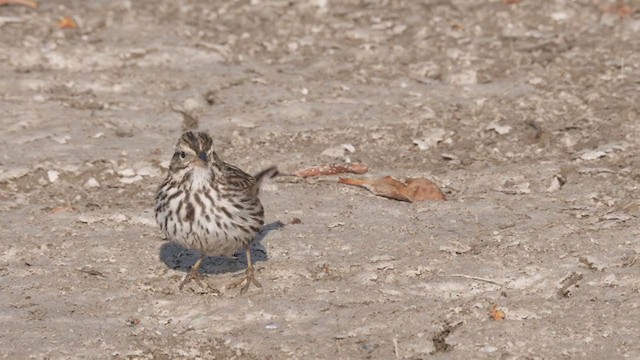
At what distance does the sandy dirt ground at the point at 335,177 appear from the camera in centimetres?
759

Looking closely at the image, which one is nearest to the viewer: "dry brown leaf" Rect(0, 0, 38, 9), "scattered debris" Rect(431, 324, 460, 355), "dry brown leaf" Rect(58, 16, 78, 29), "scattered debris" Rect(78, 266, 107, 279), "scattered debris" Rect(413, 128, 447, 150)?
"scattered debris" Rect(431, 324, 460, 355)

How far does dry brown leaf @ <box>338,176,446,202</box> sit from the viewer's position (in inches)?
371

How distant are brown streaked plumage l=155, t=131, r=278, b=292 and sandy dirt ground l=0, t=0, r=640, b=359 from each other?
0.36 meters

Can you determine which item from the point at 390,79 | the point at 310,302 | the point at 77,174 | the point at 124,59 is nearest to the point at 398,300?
the point at 310,302

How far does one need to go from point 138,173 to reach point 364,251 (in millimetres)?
2352

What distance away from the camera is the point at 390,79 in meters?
11.7

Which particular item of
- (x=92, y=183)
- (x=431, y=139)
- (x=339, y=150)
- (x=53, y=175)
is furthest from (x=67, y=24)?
(x=431, y=139)

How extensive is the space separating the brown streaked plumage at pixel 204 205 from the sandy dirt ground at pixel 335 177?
36 cm

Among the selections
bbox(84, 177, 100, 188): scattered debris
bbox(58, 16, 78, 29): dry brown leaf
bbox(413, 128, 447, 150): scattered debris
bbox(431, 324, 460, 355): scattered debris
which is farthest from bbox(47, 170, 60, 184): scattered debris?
bbox(431, 324, 460, 355): scattered debris

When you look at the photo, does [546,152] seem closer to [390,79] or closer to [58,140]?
[390,79]

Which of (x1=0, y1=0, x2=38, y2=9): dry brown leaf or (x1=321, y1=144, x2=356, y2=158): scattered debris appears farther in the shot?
(x1=0, y1=0, x2=38, y2=9): dry brown leaf

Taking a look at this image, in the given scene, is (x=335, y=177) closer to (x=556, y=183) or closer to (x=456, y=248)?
(x=456, y=248)

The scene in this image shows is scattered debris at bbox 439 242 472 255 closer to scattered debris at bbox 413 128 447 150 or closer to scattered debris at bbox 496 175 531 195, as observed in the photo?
scattered debris at bbox 496 175 531 195

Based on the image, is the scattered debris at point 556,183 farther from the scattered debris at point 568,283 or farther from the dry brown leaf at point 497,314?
the dry brown leaf at point 497,314
